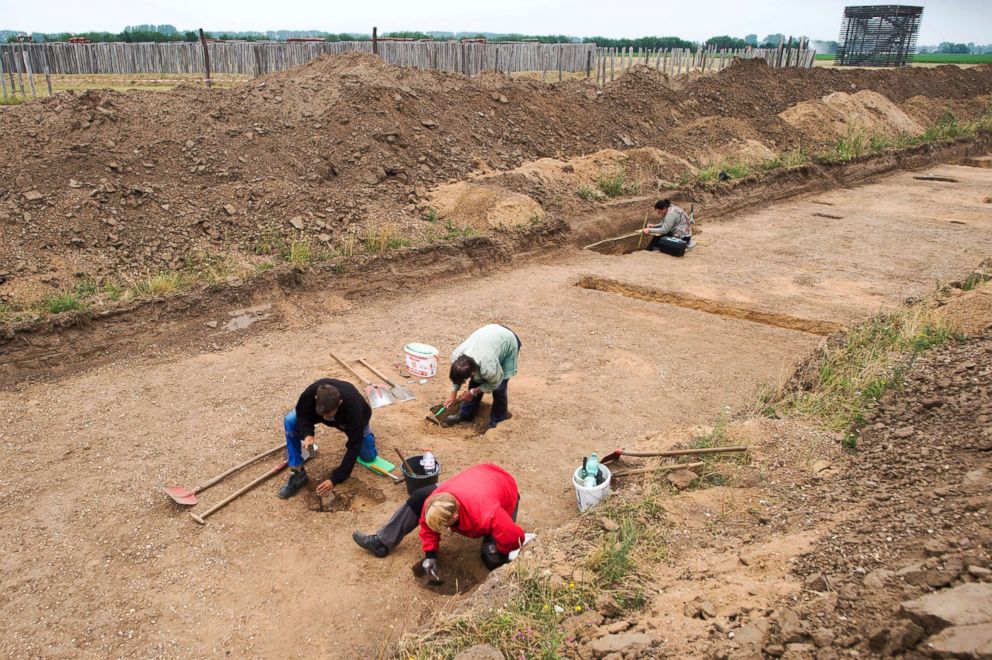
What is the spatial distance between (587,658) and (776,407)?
3613 mm

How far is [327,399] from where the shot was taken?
16.1 ft

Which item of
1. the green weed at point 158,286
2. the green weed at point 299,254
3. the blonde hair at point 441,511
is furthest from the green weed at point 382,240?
the blonde hair at point 441,511

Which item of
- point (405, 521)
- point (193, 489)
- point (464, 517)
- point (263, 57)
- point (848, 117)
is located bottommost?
point (193, 489)

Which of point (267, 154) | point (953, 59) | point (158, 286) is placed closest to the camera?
point (158, 286)

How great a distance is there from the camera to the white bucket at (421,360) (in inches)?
287

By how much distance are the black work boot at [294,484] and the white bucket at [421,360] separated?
2.13 metres

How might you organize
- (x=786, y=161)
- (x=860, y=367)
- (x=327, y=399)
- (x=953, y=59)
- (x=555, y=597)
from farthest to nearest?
(x=953, y=59) → (x=786, y=161) → (x=860, y=367) → (x=327, y=399) → (x=555, y=597)

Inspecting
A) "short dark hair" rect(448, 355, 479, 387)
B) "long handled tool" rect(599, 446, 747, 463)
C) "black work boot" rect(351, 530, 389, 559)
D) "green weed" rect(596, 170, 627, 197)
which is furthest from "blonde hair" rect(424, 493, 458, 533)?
"green weed" rect(596, 170, 627, 197)

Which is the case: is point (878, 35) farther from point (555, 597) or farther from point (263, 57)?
point (555, 597)

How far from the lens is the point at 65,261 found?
8.75 m

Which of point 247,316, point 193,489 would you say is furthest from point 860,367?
point 247,316

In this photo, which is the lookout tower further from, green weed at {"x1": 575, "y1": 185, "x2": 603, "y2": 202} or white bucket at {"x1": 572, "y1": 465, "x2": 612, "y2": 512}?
white bucket at {"x1": 572, "y1": 465, "x2": 612, "y2": 512}

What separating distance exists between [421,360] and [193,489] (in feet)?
8.70

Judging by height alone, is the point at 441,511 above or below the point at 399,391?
above
